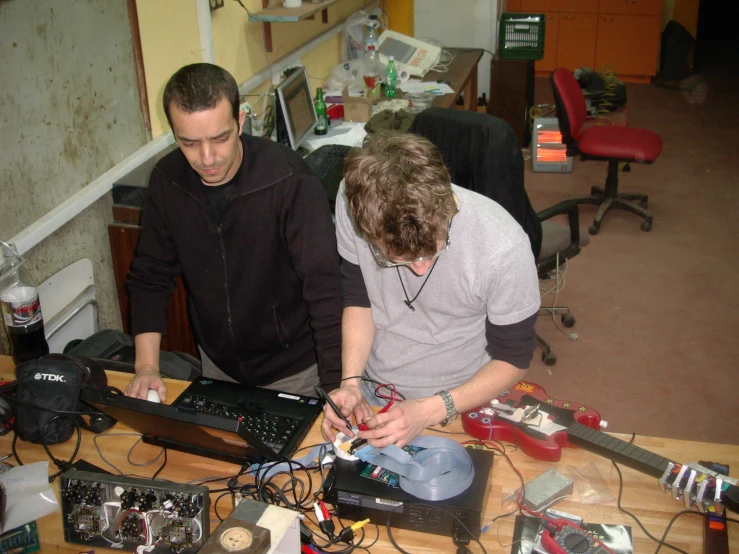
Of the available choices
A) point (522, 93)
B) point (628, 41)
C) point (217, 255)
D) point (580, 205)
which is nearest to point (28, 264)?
point (217, 255)

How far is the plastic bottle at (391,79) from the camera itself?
157 inches

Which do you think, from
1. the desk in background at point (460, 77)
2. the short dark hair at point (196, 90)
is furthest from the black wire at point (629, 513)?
the desk in background at point (460, 77)

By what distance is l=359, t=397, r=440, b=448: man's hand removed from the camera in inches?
55.2

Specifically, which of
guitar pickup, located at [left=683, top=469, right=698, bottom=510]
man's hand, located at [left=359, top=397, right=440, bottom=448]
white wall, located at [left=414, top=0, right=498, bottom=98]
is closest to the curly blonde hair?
man's hand, located at [left=359, top=397, right=440, bottom=448]

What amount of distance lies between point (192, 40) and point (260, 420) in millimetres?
1848

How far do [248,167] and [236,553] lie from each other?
89 centimetres

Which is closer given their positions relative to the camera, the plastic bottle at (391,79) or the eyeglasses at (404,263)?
the eyeglasses at (404,263)

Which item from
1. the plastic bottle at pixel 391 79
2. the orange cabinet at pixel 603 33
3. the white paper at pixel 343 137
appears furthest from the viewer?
the orange cabinet at pixel 603 33

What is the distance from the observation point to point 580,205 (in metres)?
4.68

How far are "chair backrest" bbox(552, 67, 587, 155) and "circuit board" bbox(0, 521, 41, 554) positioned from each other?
11.8 ft

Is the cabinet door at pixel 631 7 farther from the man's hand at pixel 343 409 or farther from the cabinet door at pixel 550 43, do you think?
the man's hand at pixel 343 409

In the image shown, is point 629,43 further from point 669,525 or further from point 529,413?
point 669,525

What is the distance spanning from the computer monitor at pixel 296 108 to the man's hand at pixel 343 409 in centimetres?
171

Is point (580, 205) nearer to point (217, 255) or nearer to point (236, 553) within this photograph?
point (217, 255)
